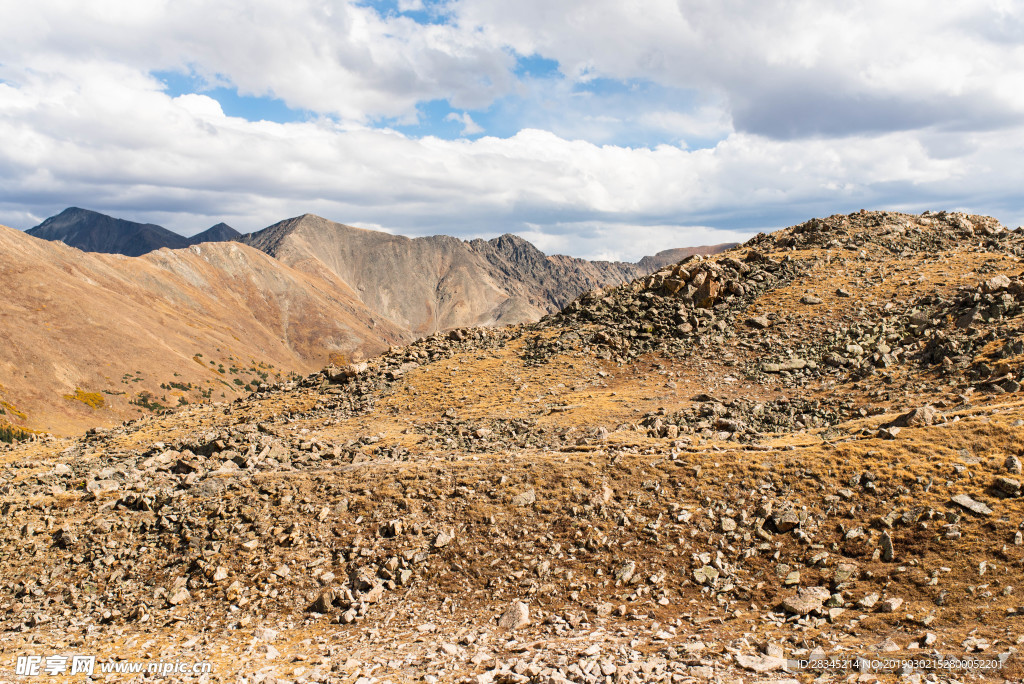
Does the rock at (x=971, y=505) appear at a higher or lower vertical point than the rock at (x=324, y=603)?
higher

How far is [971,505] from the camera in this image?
58.7ft

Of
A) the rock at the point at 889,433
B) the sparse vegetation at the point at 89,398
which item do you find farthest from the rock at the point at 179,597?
the sparse vegetation at the point at 89,398

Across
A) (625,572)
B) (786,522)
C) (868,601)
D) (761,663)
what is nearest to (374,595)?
(625,572)

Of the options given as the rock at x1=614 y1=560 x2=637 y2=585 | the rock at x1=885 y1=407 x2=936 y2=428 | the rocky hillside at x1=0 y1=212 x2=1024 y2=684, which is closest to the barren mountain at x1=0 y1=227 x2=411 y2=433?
the rocky hillside at x1=0 y1=212 x2=1024 y2=684

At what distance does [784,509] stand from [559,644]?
9.84 metres

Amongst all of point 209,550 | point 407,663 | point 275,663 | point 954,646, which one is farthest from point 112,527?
point 954,646

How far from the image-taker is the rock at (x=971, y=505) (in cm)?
1755

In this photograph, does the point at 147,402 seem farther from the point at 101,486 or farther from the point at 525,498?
the point at 525,498

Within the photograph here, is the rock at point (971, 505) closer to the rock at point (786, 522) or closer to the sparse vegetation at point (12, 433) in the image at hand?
the rock at point (786, 522)

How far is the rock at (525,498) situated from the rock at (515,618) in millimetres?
4852

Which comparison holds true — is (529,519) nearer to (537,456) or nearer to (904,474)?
(537,456)

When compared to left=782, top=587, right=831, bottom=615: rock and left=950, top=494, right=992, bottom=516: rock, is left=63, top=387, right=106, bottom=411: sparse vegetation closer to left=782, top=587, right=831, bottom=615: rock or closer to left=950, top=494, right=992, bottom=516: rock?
left=782, top=587, right=831, bottom=615: rock

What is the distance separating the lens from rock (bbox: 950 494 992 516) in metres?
17.5

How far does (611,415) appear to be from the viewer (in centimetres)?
3447
